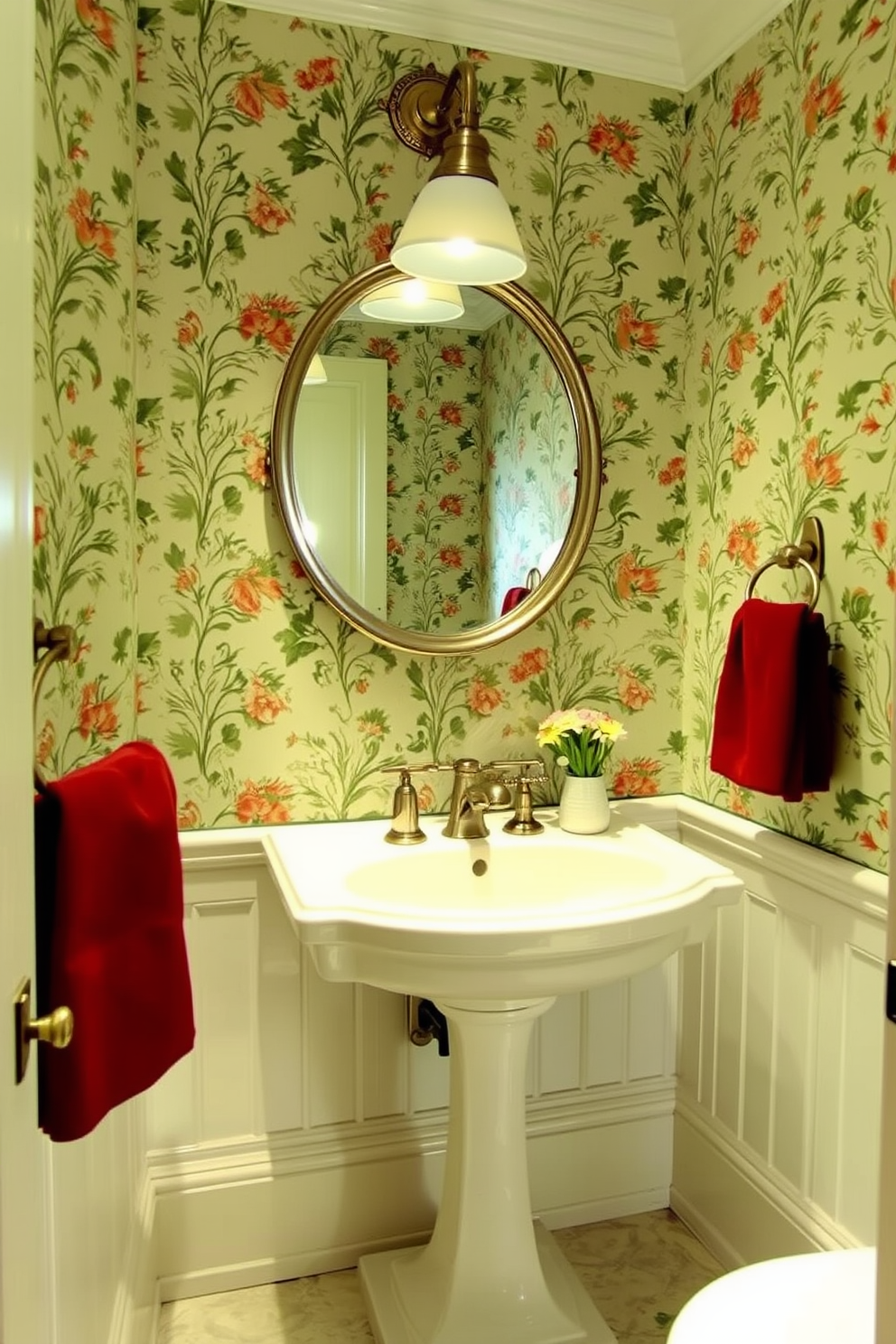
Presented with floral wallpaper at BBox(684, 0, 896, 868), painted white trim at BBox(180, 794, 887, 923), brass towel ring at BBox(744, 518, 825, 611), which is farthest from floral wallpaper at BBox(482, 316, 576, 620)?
painted white trim at BBox(180, 794, 887, 923)

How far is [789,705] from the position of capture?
1535 millimetres

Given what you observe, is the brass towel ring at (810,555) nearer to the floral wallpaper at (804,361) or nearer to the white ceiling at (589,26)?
the floral wallpaper at (804,361)

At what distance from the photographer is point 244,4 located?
1.71 metres

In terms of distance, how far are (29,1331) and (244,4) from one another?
1.88 meters

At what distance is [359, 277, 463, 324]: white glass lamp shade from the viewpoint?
5.87 ft

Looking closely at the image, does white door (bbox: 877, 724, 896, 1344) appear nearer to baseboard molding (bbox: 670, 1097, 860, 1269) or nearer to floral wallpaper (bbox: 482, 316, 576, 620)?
baseboard molding (bbox: 670, 1097, 860, 1269)

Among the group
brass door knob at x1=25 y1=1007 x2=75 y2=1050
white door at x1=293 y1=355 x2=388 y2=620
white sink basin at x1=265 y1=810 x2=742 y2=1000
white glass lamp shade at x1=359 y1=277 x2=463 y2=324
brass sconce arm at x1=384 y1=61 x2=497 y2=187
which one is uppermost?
brass sconce arm at x1=384 y1=61 x2=497 y2=187

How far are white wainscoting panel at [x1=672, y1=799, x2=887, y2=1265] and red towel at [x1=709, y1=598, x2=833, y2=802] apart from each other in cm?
16

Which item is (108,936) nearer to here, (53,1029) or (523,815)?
(53,1029)

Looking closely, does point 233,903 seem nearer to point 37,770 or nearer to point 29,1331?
point 37,770

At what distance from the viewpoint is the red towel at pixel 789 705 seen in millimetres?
1542

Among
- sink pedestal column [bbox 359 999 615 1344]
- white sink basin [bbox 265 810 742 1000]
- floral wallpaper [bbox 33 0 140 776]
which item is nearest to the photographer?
floral wallpaper [bbox 33 0 140 776]

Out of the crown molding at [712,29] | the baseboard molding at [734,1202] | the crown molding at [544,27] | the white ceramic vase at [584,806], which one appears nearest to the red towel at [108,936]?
the white ceramic vase at [584,806]

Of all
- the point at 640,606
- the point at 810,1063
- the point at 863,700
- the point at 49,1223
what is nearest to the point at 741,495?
the point at 640,606
